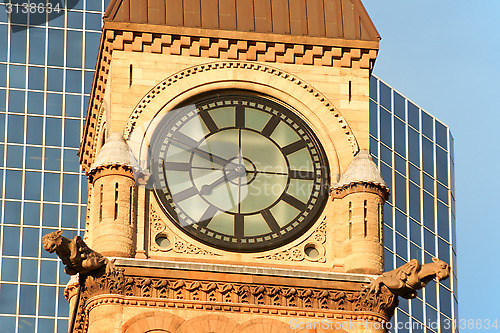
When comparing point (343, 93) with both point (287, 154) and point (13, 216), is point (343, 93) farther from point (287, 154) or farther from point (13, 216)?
point (13, 216)

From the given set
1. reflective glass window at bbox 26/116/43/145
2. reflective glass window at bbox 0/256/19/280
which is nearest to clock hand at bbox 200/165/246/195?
reflective glass window at bbox 0/256/19/280

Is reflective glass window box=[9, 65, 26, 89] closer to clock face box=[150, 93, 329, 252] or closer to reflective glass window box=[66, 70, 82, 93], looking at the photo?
reflective glass window box=[66, 70, 82, 93]

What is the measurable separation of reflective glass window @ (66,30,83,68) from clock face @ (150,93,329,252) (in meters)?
64.7

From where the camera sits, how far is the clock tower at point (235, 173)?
44875 millimetres

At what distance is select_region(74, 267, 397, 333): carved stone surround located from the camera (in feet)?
146

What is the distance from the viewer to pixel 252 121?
4756cm

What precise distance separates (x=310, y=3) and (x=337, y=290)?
8.73 m

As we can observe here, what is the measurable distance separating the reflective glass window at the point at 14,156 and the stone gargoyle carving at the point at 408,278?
65.0 meters

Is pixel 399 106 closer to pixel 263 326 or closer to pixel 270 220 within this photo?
pixel 270 220

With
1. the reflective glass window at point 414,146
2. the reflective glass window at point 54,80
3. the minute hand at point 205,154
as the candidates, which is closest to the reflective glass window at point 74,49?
the reflective glass window at point 54,80

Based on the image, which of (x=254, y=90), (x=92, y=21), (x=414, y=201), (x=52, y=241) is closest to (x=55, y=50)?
(x=92, y=21)

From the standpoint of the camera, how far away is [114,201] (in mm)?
45688

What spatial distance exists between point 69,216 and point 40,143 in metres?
5.44

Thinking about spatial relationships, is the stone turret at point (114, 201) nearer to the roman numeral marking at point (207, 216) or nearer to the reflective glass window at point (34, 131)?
the roman numeral marking at point (207, 216)
